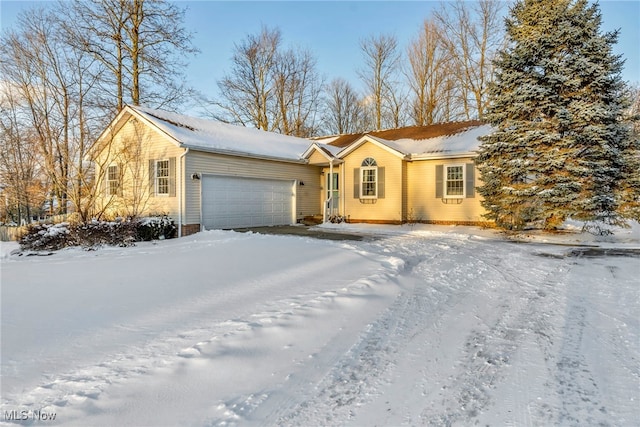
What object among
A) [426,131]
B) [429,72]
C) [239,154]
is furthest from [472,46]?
[239,154]

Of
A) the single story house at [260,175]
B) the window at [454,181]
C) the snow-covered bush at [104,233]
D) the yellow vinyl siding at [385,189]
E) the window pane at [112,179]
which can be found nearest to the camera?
the snow-covered bush at [104,233]

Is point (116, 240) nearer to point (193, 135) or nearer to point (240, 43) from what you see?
point (193, 135)

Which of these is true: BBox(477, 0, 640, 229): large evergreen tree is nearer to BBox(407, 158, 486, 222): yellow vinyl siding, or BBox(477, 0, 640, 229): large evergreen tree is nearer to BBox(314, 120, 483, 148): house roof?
BBox(407, 158, 486, 222): yellow vinyl siding

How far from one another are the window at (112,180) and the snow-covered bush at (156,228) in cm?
316

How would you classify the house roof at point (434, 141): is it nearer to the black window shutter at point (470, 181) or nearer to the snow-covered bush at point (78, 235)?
the black window shutter at point (470, 181)

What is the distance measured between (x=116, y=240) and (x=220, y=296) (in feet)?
23.2

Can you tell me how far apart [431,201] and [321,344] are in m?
12.8

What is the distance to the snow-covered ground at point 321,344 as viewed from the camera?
8.36 ft

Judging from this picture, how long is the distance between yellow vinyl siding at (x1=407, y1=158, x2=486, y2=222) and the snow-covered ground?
7.45m

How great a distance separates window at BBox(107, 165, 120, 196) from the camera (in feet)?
48.9

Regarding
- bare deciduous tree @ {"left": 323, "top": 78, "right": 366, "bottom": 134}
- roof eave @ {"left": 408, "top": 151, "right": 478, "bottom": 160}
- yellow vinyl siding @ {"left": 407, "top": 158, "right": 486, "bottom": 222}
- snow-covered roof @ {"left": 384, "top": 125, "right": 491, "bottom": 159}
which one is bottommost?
yellow vinyl siding @ {"left": 407, "top": 158, "right": 486, "bottom": 222}

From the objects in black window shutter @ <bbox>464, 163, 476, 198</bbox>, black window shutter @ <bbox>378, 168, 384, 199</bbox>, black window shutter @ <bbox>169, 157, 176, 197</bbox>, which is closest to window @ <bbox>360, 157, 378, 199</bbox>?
black window shutter @ <bbox>378, 168, 384, 199</bbox>

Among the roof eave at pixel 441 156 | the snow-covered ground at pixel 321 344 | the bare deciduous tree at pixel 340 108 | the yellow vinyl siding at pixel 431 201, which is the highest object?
the bare deciduous tree at pixel 340 108

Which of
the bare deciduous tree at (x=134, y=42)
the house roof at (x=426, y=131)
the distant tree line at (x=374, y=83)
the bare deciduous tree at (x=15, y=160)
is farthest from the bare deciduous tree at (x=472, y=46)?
the bare deciduous tree at (x=15, y=160)
